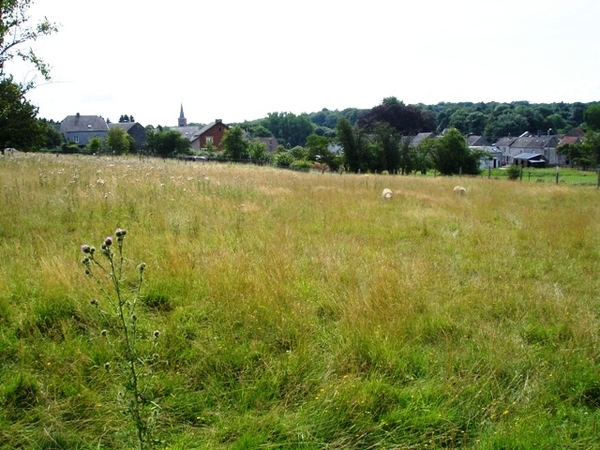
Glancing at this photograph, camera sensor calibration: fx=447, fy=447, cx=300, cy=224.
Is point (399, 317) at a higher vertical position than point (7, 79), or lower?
lower

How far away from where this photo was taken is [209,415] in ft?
10.1

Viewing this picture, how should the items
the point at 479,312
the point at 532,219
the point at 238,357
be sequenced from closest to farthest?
the point at 238,357 → the point at 479,312 → the point at 532,219

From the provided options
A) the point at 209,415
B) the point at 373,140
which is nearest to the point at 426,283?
the point at 209,415

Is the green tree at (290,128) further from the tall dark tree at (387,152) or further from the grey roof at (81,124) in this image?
the tall dark tree at (387,152)

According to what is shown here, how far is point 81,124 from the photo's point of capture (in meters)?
83.1

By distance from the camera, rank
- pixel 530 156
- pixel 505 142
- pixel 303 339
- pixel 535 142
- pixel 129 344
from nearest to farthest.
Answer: pixel 129 344 → pixel 303 339 → pixel 530 156 → pixel 535 142 → pixel 505 142

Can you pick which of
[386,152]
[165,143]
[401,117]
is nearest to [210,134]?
[165,143]

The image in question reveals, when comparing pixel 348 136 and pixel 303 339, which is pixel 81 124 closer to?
pixel 348 136

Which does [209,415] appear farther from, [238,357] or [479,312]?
[479,312]

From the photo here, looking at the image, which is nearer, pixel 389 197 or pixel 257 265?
pixel 257 265

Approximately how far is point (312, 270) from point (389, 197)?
8.32 metres

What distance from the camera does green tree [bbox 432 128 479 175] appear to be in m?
45.8

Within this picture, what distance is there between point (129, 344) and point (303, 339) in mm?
1459

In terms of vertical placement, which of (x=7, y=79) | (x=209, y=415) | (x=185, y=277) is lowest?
(x=209, y=415)
